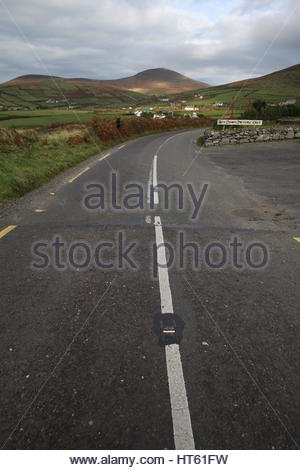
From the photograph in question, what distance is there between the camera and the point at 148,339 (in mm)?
3168

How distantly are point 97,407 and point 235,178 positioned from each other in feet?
36.0

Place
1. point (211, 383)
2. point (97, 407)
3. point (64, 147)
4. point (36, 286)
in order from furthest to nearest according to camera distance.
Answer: point (64, 147) < point (36, 286) < point (211, 383) < point (97, 407)

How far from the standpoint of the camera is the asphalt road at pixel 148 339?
7.45 feet

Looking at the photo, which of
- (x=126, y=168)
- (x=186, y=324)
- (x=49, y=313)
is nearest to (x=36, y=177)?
(x=126, y=168)

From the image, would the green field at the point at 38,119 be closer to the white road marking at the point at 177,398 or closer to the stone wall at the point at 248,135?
the stone wall at the point at 248,135

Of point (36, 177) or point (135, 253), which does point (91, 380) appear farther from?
point (36, 177)

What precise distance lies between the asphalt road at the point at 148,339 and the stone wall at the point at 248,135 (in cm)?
1917

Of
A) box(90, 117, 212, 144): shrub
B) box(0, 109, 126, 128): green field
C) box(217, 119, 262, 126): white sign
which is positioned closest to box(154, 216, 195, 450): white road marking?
box(90, 117, 212, 144): shrub

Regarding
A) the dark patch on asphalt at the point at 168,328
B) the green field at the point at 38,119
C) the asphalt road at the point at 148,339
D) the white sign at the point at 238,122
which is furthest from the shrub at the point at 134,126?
the dark patch on asphalt at the point at 168,328

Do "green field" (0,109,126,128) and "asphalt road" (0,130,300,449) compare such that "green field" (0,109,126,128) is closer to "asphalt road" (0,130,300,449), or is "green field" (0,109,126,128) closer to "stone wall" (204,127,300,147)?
"stone wall" (204,127,300,147)

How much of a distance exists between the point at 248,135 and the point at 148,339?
81.9 ft

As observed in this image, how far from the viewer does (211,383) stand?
265 centimetres

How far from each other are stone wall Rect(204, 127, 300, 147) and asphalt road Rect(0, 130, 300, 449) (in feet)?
62.9

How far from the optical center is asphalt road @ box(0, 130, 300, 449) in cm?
227
